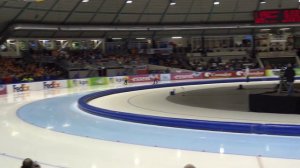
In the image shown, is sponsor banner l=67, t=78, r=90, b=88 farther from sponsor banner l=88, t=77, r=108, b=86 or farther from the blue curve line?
the blue curve line

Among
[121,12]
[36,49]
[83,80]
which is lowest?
[83,80]

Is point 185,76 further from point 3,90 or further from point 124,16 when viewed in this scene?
point 3,90

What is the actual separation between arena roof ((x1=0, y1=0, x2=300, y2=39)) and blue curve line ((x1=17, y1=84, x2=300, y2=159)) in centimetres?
1728

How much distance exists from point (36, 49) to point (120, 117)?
27401mm

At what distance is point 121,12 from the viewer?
3469 centimetres

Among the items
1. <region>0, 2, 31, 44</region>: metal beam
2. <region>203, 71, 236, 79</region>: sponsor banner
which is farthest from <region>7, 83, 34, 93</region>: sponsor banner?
<region>203, 71, 236, 79</region>: sponsor banner

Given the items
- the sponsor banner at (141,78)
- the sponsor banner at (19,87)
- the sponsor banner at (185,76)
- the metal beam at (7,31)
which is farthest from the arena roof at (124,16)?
the sponsor banner at (185,76)

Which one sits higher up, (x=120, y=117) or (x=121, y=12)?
(x=121, y=12)

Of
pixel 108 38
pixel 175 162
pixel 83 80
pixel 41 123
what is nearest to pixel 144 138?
pixel 175 162

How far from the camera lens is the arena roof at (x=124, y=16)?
30.0 m

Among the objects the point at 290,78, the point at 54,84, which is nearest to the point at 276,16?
the point at 54,84

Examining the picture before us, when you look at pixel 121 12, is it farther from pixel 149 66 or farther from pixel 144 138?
pixel 144 138

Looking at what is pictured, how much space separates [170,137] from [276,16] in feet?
81.2

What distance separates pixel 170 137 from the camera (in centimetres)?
930
